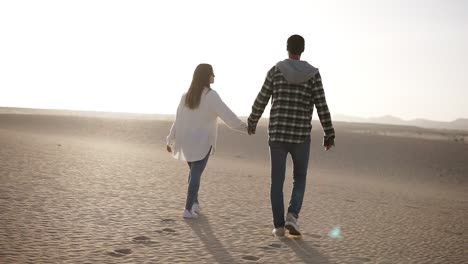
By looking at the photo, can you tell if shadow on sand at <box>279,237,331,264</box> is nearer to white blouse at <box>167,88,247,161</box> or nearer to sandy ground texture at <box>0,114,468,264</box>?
sandy ground texture at <box>0,114,468,264</box>

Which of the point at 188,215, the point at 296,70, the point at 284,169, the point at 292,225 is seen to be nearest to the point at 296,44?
the point at 296,70

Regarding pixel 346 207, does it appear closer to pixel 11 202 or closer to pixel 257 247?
pixel 257 247

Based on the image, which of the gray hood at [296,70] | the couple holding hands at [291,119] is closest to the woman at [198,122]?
the couple holding hands at [291,119]

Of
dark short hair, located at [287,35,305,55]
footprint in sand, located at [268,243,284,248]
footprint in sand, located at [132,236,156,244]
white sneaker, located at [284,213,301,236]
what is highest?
dark short hair, located at [287,35,305,55]

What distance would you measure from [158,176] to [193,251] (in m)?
6.28

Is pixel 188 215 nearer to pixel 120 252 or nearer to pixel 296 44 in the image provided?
pixel 120 252

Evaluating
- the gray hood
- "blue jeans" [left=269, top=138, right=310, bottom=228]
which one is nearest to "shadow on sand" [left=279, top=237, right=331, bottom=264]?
"blue jeans" [left=269, top=138, right=310, bottom=228]

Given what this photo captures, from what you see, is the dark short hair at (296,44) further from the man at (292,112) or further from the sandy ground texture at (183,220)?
the sandy ground texture at (183,220)

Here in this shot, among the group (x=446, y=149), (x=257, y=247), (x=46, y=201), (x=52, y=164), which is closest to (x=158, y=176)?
(x=52, y=164)

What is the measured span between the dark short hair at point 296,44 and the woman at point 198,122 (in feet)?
4.02

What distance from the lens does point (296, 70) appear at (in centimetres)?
483

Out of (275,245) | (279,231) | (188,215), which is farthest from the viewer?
(188,215)

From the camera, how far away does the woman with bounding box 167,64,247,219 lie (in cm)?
580

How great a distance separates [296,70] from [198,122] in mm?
1690
